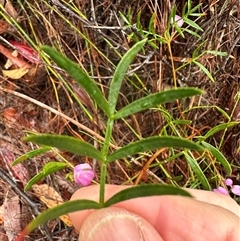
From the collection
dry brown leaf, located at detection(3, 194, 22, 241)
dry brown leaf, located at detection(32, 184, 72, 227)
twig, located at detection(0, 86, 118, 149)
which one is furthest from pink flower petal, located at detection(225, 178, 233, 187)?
dry brown leaf, located at detection(3, 194, 22, 241)

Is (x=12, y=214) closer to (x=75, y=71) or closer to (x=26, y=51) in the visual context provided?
(x=26, y=51)

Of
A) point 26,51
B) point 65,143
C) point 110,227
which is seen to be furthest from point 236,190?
point 65,143

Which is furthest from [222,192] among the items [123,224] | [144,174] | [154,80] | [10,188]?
[10,188]

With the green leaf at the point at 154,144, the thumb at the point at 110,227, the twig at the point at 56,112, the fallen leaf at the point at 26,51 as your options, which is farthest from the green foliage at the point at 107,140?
the fallen leaf at the point at 26,51

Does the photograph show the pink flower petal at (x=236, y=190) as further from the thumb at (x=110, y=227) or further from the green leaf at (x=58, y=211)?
the green leaf at (x=58, y=211)

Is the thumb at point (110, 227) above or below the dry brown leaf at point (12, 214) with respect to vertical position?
above

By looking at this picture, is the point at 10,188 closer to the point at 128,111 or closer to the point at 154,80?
the point at 154,80

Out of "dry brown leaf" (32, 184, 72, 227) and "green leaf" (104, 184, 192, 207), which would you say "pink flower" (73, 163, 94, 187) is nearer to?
"dry brown leaf" (32, 184, 72, 227)
